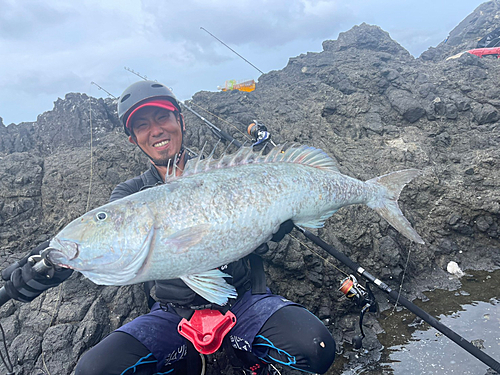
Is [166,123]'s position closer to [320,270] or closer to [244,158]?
[244,158]

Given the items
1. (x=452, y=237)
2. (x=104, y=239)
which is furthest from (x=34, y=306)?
(x=452, y=237)

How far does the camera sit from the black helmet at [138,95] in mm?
3339

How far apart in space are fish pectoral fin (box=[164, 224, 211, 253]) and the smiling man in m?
0.73

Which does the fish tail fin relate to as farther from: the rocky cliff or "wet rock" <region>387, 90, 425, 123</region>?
"wet rock" <region>387, 90, 425, 123</region>

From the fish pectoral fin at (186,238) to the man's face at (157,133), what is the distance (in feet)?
4.78

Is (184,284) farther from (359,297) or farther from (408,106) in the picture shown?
(408,106)

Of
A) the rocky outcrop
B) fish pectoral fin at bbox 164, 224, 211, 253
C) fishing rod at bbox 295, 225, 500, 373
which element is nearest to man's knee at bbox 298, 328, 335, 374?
fishing rod at bbox 295, 225, 500, 373

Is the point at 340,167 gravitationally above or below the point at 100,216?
below

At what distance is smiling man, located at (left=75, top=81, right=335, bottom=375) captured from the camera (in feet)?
7.81

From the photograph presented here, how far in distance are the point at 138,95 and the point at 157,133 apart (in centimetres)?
53

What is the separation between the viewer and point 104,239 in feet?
6.45

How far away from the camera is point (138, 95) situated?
337cm

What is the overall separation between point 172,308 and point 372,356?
240cm

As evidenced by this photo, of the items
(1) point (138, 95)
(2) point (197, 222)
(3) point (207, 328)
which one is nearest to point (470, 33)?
(1) point (138, 95)
